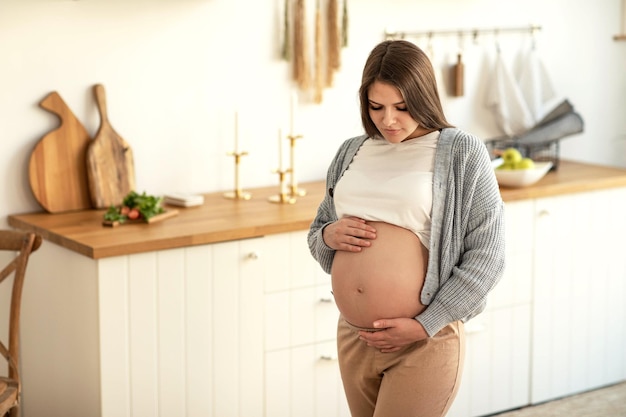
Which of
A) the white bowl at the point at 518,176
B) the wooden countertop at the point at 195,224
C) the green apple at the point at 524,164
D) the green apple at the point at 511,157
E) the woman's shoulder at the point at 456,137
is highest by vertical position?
the woman's shoulder at the point at 456,137

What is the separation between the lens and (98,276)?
2.72 metres

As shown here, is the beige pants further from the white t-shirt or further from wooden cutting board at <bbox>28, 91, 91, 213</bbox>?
wooden cutting board at <bbox>28, 91, 91, 213</bbox>

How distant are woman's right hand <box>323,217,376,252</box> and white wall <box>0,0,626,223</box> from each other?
→ 4.03 ft

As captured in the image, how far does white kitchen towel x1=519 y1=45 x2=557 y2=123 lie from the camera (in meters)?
4.11

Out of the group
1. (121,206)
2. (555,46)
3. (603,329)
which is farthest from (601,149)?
(121,206)

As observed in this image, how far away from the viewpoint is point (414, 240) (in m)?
2.26

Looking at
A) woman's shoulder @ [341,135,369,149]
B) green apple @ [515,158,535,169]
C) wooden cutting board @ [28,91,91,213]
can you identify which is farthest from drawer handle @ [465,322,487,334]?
wooden cutting board @ [28,91,91,213]

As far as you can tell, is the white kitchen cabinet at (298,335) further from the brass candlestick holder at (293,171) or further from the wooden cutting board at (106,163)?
the wooden cutting board at (106,163)

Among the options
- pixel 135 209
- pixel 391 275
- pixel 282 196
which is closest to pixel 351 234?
pixel 391 275

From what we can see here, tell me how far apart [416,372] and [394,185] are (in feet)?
1.40

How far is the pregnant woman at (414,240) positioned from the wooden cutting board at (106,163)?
1.15 meters

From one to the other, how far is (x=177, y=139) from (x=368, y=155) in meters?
1.22

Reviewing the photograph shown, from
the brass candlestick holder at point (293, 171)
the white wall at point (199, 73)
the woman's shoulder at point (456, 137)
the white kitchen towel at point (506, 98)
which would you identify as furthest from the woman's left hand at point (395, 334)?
the white kitchen towel at point (506, 98)

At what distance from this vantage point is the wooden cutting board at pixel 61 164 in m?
3.12
